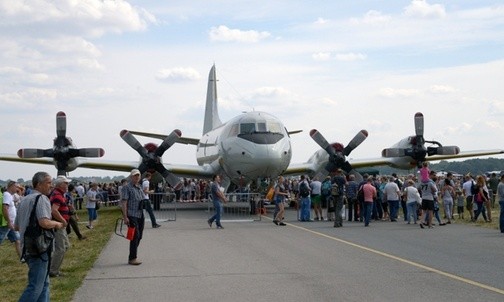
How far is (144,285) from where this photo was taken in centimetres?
1095

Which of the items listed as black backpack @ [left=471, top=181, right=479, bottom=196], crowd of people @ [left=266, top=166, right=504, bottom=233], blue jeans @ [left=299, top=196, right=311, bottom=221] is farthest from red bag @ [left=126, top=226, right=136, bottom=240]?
black backpack @ [left=471, top=181, right=479, bottom=196]

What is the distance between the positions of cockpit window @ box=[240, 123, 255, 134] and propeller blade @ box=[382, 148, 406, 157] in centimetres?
662

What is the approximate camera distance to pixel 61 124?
102 ft

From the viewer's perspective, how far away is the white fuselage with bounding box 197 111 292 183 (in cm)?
2800

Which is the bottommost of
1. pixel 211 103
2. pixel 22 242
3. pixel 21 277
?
pixel 21 277

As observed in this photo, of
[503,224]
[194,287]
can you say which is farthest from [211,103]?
[194,287]

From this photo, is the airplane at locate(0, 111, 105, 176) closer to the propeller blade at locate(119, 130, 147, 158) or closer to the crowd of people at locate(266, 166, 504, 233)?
the propeller blade at locate(119, 130, 147, 158)

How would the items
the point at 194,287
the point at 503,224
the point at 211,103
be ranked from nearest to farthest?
the point at 194,287 < the point at 503,224 < the point at 211,103

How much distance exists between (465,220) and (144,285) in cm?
1713

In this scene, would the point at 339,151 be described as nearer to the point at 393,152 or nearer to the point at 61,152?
the point at 393,152

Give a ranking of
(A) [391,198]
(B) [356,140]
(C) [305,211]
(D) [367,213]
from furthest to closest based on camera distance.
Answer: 1. (B) [356,140]
2. (C) [305,211]
3. (A) [391,198]
4. (D) [367,213]

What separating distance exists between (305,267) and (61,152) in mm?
20805

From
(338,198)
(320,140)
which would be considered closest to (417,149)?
(320,140)

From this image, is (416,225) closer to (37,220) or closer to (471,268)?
(471,268)
